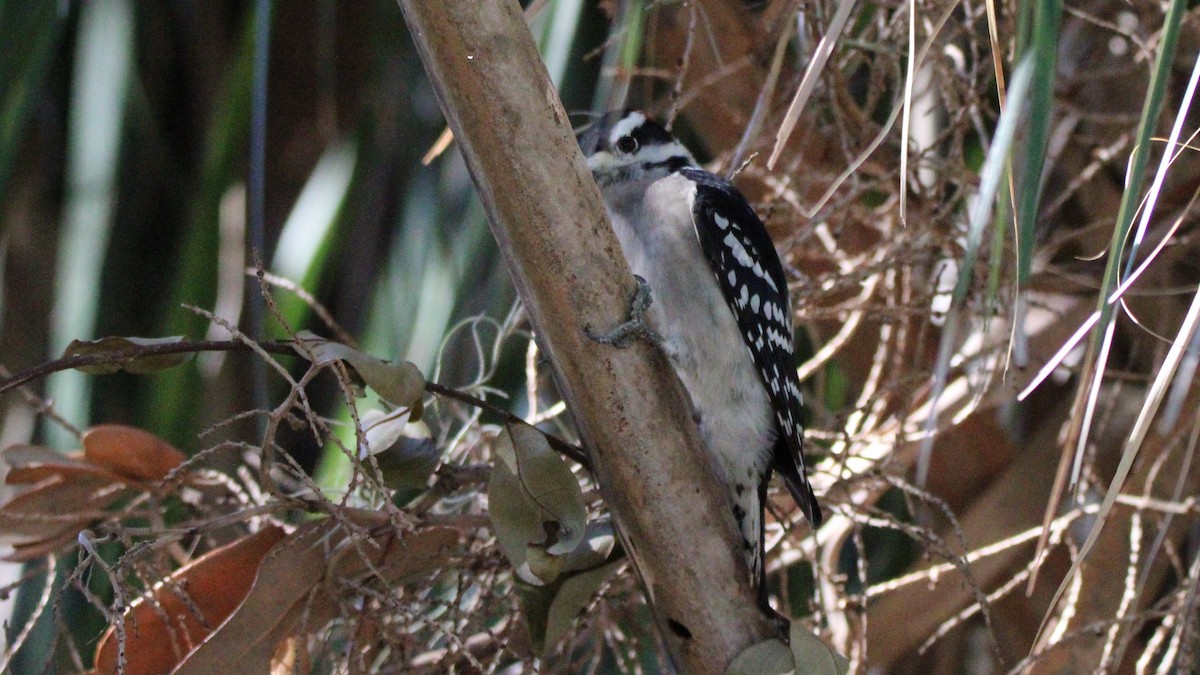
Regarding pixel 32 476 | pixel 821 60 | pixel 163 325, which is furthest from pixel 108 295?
pixel 821 60

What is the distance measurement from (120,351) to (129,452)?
0.27 meters

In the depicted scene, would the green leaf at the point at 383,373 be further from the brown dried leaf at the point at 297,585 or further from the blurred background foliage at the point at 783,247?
the blurred background foliage at the point at 783,247

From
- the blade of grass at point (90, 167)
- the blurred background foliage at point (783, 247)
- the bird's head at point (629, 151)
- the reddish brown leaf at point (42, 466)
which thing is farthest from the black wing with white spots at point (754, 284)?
the blade of grass at point (90, 167)

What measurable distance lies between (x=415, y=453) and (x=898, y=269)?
Answer: 0.77 meters

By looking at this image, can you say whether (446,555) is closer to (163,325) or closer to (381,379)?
(381,379)

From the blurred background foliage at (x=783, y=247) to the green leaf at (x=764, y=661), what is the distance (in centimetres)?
22

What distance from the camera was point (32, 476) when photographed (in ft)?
3.92

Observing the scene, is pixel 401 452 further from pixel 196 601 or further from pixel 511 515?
pixel 196 601

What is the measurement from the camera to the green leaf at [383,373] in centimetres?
101

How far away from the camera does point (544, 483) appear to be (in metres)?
1.07

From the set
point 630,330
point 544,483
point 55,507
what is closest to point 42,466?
point 55,507

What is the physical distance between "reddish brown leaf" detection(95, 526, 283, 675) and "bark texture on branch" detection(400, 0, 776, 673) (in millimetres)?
398

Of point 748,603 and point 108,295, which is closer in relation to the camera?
point 748,603

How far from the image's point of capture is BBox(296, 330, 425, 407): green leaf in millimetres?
1009
